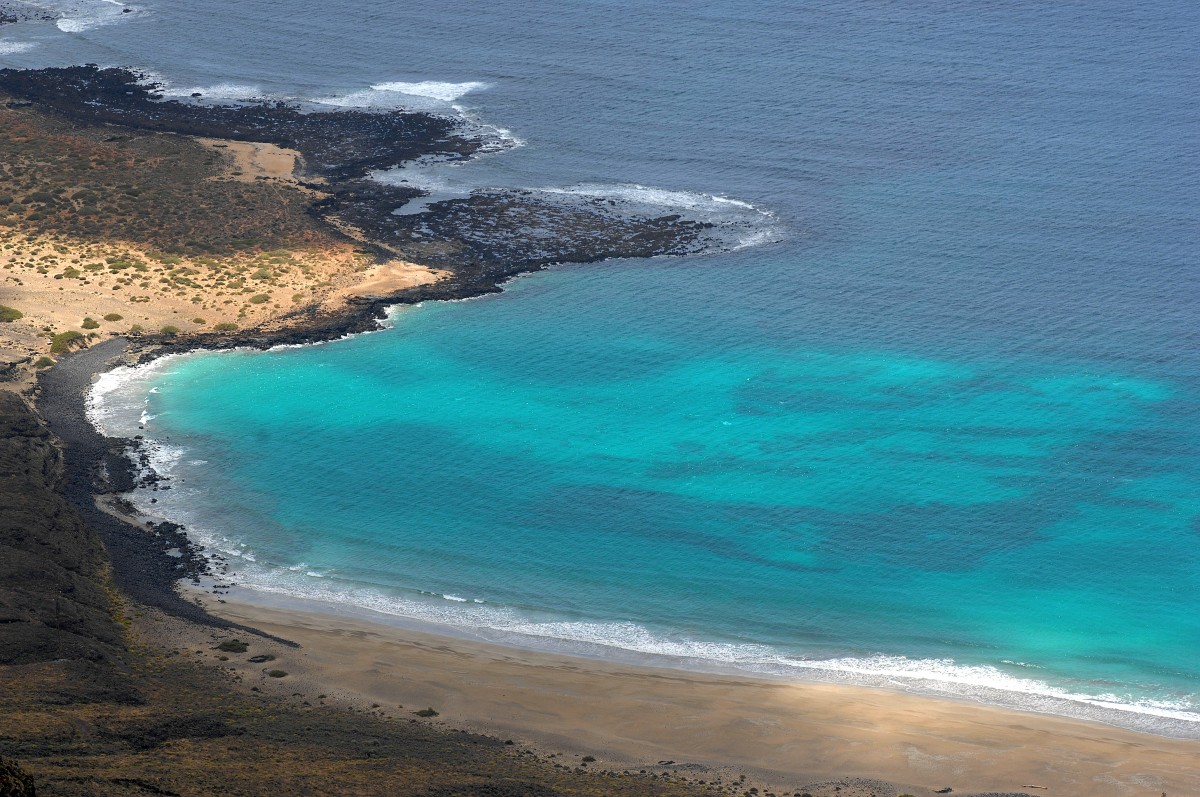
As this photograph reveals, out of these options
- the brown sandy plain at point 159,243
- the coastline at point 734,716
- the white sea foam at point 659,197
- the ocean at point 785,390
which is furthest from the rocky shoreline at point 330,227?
the white sea foam at point 659,197

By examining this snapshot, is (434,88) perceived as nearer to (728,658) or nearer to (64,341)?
(64,341)

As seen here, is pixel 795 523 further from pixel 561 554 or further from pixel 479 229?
pixel 479 229

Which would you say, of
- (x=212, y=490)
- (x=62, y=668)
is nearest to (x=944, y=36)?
(x=212, y=490)

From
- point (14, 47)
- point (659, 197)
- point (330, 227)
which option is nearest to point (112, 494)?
point (330, 227)

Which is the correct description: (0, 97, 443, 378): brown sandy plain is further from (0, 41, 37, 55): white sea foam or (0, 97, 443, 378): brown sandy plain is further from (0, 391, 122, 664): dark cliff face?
(0, 41, 37, 55): white sea foam

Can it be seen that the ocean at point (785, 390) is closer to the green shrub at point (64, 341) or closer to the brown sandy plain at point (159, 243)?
the green shrub at point (64, 341)

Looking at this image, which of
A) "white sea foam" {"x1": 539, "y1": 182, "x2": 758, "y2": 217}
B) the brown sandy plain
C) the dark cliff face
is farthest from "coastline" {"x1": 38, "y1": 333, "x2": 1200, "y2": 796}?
"white sea foam" {"x1": 539, "y1": 182, "x2": 758, "y2": 217}
